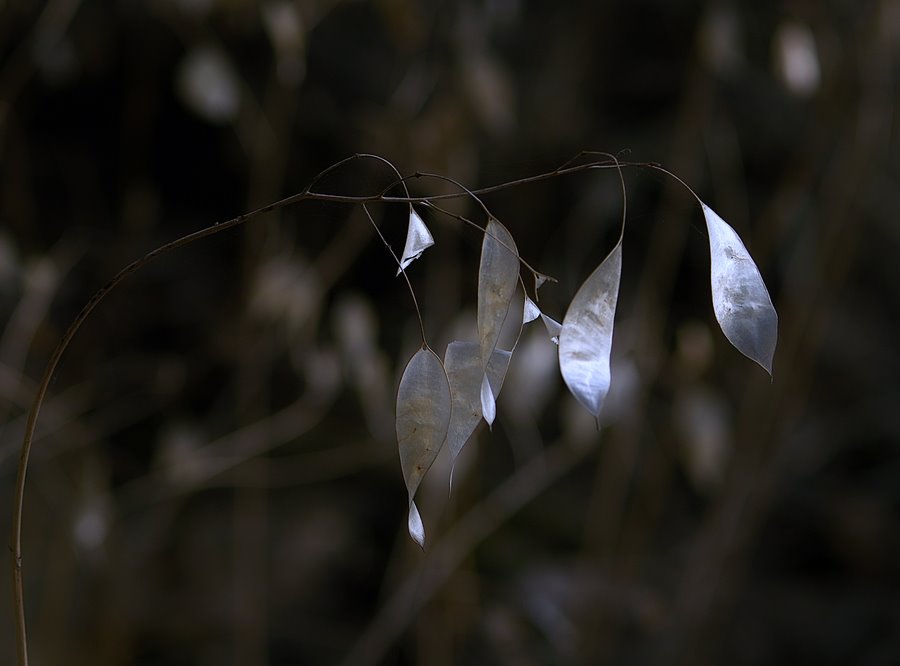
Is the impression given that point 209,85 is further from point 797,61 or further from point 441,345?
point 797,61

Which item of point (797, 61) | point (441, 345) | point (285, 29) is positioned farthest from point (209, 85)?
point (797, 61)

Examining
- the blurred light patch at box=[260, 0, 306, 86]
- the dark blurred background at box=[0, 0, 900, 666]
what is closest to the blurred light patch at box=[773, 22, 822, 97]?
the dark blurred background at box=[0, 0, 900, 666]

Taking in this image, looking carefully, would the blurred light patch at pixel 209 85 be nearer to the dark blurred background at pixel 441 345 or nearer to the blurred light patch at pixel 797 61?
the dark blurred background at pixel 441 345

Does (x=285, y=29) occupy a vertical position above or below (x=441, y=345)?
above

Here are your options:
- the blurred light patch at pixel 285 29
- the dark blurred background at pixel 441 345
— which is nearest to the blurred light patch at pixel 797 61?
the dark blurred background at pixel 441 345

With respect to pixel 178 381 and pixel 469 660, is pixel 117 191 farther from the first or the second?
pixel 469 660

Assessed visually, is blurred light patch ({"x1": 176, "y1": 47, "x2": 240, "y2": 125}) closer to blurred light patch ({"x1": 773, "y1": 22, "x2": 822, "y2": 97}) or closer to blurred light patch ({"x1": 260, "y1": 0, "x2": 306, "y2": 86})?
blurred light patch ({"x1": 260, "y1": 0, "x2": 306, "y2": 86})

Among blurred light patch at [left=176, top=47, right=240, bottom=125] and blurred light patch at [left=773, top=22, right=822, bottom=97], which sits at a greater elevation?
blurred light patch at [left=773, top=22, right=822, bottom=97]

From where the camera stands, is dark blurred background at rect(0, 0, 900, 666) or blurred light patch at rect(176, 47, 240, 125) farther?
dark blurred background at rect(0, 0, 900, 666)
